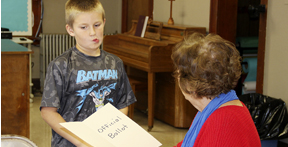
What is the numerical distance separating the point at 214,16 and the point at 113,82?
8.42 feet

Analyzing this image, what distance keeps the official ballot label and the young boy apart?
214 mm

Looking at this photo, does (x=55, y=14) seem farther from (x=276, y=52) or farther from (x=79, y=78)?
(x=79, y=78)

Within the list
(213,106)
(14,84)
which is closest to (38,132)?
(14,84)

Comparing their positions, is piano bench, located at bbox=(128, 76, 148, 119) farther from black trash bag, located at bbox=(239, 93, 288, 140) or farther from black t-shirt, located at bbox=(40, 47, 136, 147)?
black t-shirt, located at bbox=(40, 47, 136, 147)

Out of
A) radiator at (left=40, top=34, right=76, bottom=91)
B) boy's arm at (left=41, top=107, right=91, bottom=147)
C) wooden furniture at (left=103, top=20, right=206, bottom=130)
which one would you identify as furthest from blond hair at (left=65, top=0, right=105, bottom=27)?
radiator at (left=40, top=34, right=76, bottom=91)

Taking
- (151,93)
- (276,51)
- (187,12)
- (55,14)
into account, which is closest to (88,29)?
(276,51)

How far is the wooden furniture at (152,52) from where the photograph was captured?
3.74 meters

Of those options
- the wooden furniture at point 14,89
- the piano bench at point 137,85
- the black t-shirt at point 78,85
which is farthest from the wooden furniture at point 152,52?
the black t-shirt at point 78,85

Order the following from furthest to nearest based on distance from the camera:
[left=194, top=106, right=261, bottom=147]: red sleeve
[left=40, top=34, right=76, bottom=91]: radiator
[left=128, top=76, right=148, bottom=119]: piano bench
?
1. [left=40, top=34, right=76, bottom=91]: radiator
2. [left=128, top=76, right=148, bottom=119]: piano bench
3. [left=194, top=106, right=261, bottom=147]: red sleeve

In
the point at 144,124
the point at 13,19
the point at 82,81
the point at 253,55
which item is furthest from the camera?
the point at 13,19

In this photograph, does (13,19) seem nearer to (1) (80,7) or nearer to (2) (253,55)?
(2) (253,55)

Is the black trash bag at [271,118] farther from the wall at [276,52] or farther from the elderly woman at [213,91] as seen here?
the elderly woman at [213,91]

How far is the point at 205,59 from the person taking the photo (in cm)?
106

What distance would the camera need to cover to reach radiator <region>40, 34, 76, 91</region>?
600 centimetres
